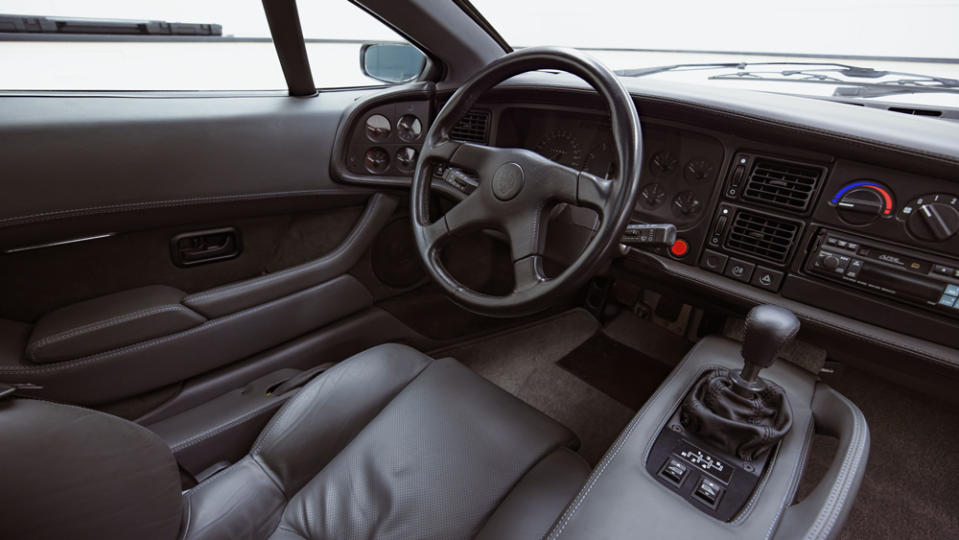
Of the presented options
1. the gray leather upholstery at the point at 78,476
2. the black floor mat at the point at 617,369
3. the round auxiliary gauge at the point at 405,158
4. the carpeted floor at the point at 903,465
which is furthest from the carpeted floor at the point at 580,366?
the gray leather upholstery at the point at 78,476

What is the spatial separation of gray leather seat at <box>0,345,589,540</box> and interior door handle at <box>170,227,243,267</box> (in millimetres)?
574

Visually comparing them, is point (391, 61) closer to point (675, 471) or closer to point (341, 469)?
point (341, 469)

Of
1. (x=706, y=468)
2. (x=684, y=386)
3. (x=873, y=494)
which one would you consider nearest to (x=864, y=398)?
(x=873, y=494)

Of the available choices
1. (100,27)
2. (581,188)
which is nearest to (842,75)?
(581,188)

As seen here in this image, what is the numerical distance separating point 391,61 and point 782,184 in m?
1.24

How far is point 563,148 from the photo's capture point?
1.53 meters

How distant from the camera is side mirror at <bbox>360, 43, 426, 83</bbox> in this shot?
164 centimetres

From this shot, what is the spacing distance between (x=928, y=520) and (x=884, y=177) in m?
1.07

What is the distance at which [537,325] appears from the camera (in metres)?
2.21

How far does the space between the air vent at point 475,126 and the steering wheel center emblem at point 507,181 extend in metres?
0.49

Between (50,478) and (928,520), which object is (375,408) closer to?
(50,478)

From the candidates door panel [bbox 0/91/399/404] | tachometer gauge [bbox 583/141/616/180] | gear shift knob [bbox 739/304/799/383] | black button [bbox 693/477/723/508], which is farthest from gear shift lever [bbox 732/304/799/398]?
door panel [bbox 0/91/399/404]

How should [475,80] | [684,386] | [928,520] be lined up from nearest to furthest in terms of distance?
[684,386] → [475,80] → [928,520]

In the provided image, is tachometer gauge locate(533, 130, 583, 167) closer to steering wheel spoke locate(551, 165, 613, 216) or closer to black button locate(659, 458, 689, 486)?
steering wheel spoke locate(551, 165, 613, 216)
